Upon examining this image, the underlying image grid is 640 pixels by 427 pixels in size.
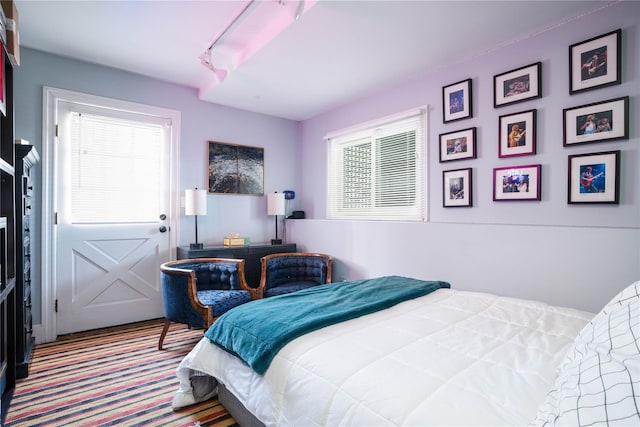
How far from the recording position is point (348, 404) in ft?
3.31

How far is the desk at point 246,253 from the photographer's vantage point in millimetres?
3426

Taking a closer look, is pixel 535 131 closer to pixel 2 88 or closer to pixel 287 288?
pixel 287 288

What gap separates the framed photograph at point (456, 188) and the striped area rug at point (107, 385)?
2.38 metres

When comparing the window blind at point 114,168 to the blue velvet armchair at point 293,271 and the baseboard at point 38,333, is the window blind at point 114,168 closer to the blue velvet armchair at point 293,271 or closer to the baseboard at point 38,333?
the baseboard at point 38,333

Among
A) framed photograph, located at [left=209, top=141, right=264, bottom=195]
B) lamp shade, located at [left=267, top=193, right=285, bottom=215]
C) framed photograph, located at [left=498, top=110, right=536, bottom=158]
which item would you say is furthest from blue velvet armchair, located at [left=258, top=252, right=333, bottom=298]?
framed photograph, located at [left=498, top=110, right=536, bottom=158]

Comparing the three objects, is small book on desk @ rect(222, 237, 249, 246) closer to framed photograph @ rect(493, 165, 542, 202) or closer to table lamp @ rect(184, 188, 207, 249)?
table lamp @ rect(184, 188, 207, 249)

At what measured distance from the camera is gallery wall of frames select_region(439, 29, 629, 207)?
83.1 inches

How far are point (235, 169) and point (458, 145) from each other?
2566 mm

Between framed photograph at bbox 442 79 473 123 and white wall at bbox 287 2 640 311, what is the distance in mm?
52

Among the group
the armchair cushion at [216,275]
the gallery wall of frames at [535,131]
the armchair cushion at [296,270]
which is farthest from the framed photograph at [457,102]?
the armchair cushion at [216,275]

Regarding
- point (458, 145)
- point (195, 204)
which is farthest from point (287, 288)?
point (458, 145)

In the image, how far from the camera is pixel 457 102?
9.61 feet

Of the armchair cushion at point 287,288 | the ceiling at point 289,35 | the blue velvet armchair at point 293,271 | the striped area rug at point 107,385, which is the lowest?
the striped area rug at point 107,385

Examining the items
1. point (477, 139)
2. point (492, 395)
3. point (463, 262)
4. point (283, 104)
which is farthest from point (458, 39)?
point (492, 395)
